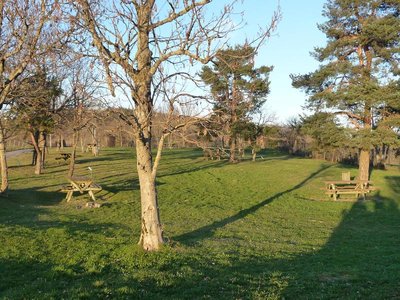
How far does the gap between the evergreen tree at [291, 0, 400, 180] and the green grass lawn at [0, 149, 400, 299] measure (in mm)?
6390

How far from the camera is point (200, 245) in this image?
11.2m

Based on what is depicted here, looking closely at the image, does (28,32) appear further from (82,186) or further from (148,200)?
(82,186)

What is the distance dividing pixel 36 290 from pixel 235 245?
586cm

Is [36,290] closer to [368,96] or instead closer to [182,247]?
[182,247]

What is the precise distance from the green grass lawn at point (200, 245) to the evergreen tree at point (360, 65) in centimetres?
639

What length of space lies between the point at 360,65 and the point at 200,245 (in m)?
23.6

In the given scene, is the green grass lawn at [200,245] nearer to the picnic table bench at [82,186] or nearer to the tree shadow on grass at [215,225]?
the tree shadow on grass at [215,225]

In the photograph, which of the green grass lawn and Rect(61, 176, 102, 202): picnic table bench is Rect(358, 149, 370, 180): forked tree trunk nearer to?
the green grass lawn

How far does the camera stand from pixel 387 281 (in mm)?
7762

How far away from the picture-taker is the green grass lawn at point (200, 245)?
7102 mm

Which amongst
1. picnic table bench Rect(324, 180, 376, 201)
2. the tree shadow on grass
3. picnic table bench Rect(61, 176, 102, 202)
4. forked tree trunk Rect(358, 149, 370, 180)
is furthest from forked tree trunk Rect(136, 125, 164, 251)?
forked tree trunk Rect(358, 149, 370, 180)

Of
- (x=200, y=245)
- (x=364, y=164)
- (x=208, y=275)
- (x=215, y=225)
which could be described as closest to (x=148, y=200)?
(x=200, y=245)

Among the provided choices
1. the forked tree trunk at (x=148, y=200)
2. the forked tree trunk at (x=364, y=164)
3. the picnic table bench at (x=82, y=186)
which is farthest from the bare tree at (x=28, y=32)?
the forked tree trunk at (x=364, y=164)

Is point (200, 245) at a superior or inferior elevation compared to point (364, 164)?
inferior
